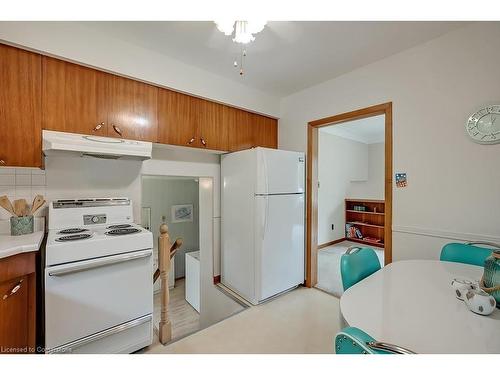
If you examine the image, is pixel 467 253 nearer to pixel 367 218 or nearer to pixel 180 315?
pixel 180 315

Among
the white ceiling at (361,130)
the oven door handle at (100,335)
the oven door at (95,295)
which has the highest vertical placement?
the white ceiling at (361,130)

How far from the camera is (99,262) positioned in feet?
4.58

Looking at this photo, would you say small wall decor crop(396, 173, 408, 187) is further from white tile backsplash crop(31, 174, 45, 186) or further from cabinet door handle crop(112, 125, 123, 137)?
white tile backsplash crop(31, 174, 45, 186)

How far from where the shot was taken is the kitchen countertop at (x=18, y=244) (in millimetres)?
1181

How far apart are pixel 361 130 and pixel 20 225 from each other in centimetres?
532

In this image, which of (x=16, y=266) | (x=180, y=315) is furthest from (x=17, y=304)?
(x=180, y=315)

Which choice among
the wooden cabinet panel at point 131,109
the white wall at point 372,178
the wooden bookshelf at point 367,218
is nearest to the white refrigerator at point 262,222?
the wooden cabinet panel at point 131,109

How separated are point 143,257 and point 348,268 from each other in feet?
4.44

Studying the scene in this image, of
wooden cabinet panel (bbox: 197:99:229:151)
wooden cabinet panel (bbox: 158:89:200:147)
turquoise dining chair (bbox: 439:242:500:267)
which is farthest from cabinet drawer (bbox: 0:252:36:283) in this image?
turquoise dining chair (bbox: 439:242:500:267)

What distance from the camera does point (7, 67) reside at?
1451 mm

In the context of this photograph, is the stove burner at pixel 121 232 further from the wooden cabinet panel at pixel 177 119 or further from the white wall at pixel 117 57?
the white wall at pixel 117 57

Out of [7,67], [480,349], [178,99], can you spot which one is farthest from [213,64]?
[480,349]

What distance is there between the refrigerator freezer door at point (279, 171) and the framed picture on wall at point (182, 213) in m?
2.31
